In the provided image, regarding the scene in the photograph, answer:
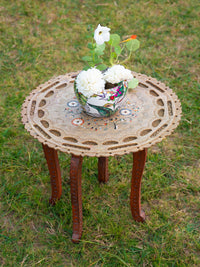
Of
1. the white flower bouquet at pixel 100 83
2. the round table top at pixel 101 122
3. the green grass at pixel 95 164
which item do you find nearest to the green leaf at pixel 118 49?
the white flower bouquet at pixel 100 83

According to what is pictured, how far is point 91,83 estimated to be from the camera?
192 cm

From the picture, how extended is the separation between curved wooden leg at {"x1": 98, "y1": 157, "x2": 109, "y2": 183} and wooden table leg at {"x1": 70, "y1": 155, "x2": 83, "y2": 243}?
1.84 feet

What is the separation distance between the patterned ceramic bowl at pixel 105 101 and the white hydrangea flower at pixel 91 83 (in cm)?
4

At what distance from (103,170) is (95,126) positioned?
0.78 meters

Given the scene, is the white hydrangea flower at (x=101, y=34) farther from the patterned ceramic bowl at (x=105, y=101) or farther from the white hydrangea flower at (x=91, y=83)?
the patterned ceramic bowl at (x=105, y=101)

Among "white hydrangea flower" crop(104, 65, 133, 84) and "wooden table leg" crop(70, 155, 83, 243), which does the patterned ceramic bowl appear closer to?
"white hydrangea flower" crop(104, 65, 133, 84)

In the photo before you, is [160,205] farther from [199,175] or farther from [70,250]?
[70,250]

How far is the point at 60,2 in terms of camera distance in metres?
5.14

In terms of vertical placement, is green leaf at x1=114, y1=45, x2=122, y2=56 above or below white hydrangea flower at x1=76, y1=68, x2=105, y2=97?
above

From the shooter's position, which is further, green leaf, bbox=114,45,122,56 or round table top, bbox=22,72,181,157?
green leaf, bbox=114,45,122,56

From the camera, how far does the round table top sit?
191 cm

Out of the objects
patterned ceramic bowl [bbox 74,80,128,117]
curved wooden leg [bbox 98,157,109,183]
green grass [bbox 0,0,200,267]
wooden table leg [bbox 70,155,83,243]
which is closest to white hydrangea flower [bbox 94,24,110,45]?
patterned ceramic bowl [bbox 74,80,128,117]

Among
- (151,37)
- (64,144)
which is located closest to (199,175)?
(64,144)

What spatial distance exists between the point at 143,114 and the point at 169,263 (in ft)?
3.39
